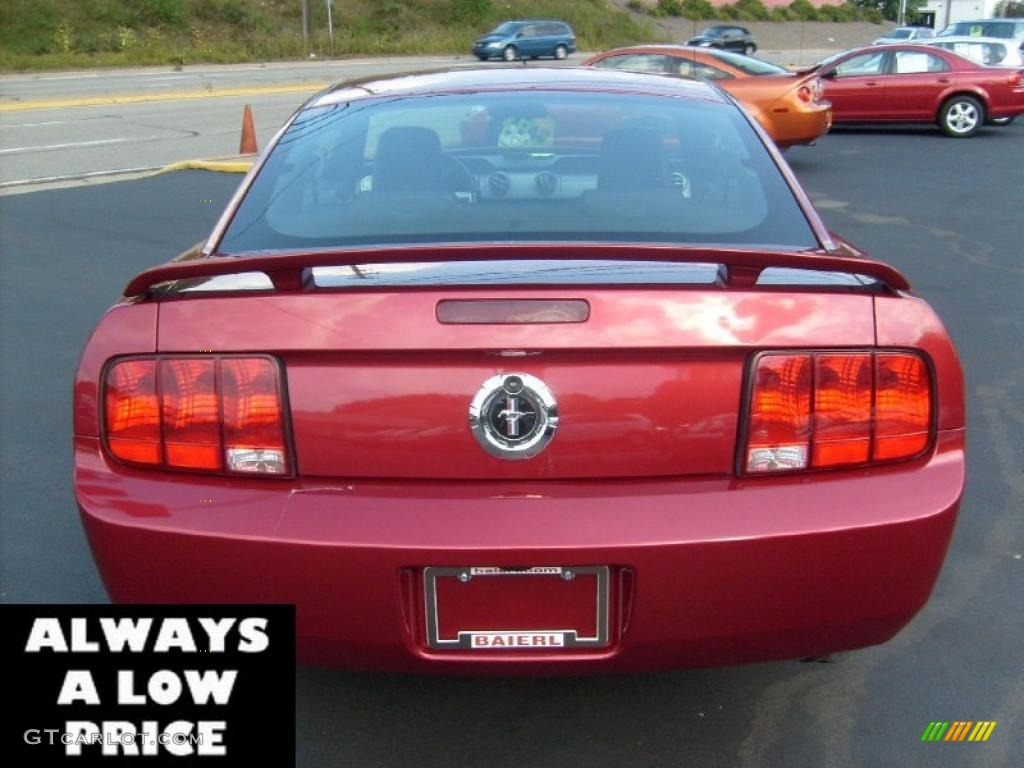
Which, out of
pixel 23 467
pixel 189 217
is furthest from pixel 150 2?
pixel 23 467

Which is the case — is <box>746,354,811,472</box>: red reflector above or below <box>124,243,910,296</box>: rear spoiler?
below

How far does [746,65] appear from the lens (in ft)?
50.0

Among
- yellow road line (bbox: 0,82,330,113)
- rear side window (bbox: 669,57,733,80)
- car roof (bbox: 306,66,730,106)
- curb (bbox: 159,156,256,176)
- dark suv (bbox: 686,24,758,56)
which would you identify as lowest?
dark suv (bbox: 686,24,758,56)

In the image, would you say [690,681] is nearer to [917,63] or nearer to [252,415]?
[252,415]

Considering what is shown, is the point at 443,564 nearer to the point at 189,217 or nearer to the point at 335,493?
the point at 335,493

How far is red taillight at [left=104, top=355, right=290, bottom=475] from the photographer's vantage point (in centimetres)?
249

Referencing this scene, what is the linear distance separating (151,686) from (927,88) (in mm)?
17304

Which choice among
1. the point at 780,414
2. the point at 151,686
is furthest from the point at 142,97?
the point at 780,414

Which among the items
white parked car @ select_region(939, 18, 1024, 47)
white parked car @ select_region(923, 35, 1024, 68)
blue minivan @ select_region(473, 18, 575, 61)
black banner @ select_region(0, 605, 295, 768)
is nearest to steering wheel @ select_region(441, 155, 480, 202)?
black banner @ select_region(0, 605, 295, 768)

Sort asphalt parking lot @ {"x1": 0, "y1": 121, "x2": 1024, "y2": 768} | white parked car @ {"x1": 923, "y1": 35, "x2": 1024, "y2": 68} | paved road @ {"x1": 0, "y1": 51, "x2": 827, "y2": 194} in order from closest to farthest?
asphalt parking lot @ {"x1": 0, "y1": 121, "x2": 1024, "y2": 768}, paved road @ {"x1": 0, "y1": 51, "x2": 827, "y2": 194}, white parked car @ {"x1": 923, "y1": 35, "x2": 1024, "y2": 68}

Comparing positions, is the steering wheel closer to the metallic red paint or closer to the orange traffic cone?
the orange traffic cone

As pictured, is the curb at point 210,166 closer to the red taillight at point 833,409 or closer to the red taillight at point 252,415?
the red taillight at point 252,415

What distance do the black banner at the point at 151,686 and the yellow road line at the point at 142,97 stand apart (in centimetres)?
2122

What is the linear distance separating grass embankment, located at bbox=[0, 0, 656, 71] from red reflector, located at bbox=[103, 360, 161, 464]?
42.2 metres
